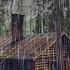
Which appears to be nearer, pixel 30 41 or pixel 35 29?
pixel 30 41

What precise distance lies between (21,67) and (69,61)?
150cm

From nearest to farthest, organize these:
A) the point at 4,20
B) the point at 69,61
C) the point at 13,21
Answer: the point at 69,61 → the point at 13,21 → the point at 4,20

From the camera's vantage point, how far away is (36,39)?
8.73 m

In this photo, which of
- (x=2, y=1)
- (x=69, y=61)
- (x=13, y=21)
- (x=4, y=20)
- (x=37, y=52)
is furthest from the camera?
(x=4, y=20)

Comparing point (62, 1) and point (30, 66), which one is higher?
point (62, 1)

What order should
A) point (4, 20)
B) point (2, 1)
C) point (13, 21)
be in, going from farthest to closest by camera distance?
point (4, 20) < point (2, 1) < point (13, 21)

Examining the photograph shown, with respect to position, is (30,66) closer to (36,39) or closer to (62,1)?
(36,39)

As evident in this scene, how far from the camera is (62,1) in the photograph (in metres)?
12.3

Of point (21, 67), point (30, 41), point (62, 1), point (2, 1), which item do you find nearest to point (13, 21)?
point (30, 41)

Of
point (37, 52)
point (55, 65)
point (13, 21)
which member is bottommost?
point (55, 65)

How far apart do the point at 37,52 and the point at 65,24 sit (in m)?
4.88

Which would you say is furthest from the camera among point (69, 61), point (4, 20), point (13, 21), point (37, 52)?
point (4, 20)

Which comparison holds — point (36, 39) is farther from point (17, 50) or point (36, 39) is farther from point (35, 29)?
point (35, 29)

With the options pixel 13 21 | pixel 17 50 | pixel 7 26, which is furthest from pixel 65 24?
pixel 17 50
